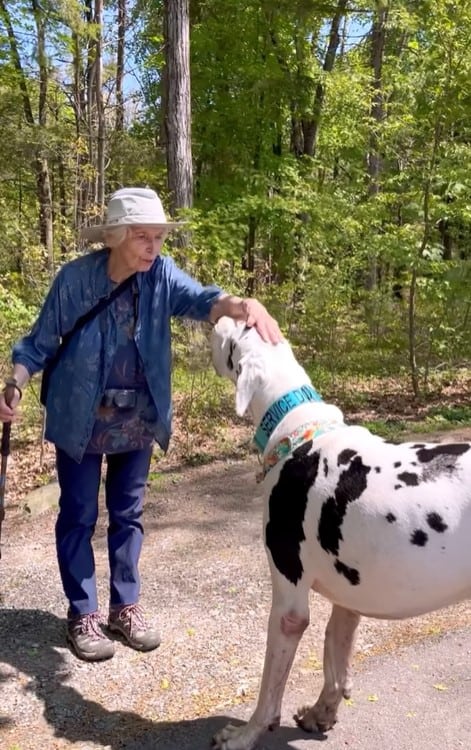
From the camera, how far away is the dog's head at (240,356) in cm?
290

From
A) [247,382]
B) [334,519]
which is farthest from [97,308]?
[334,519]

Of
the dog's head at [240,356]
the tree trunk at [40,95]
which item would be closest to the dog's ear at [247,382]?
the dog's head at [240,356]

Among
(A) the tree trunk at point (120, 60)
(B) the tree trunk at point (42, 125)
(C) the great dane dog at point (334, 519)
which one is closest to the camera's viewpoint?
(C) the great dane dog at point (334, 519)

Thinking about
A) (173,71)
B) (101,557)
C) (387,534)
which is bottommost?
(101,557)

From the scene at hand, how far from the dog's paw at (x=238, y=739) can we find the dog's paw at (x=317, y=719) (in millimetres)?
288

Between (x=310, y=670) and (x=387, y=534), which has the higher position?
(x=387, y=534)

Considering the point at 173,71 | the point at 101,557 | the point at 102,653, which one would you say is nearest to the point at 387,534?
the point at 102,653

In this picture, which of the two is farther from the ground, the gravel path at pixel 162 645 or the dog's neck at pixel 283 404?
the dog's neck at pixel 283 404

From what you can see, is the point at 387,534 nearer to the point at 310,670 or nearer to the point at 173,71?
the point at 310,670

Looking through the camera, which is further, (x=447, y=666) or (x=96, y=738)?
(x=447, y=666)

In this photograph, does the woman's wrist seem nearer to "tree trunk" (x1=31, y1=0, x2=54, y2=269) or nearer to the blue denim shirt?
the blue denim shirt

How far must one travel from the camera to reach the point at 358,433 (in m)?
2.78

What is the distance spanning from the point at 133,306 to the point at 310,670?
6.87ft

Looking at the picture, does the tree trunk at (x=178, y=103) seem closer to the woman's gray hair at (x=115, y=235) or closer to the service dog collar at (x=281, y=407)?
the woman's gray hair at (x=115, y=235)
